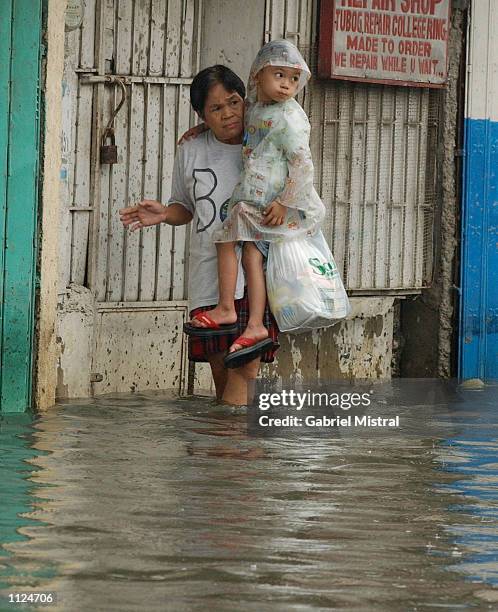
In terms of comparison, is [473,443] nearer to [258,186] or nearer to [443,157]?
[258,186]

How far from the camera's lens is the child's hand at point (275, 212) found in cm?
671

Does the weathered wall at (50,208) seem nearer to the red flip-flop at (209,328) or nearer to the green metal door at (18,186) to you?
the green metal door at (18,186)

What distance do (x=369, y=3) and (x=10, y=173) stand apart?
8.71 ft

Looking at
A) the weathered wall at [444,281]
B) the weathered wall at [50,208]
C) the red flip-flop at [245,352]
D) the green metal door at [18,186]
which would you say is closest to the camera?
the red flip-flop at [245,352]

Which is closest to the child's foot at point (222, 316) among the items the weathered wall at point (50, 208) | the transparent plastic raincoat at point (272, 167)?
the transparent plastic raincoat at point (272, 167)

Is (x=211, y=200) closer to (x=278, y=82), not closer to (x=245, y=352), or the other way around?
(x=278, y=82)

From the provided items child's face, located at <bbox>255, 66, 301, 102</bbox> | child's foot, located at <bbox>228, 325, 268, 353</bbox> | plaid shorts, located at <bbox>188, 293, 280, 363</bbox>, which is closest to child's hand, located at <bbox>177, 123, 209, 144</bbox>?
child's face, located at <bbox>255, 66, 301, 102</bbox>

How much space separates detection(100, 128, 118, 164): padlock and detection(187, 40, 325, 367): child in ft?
3.59

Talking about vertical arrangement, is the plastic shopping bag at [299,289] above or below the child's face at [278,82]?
below

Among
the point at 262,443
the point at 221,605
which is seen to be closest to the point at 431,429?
the point at 262,443

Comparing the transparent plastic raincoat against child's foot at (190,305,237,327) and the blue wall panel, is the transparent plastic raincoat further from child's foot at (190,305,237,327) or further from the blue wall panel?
the blue wall panel

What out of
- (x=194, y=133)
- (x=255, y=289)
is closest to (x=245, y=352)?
(x=255, y=289)

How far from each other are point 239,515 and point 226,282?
85.7 inches

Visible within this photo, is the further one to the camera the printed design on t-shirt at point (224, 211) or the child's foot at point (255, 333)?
the printed design on t-shirt at point (224, 211)
